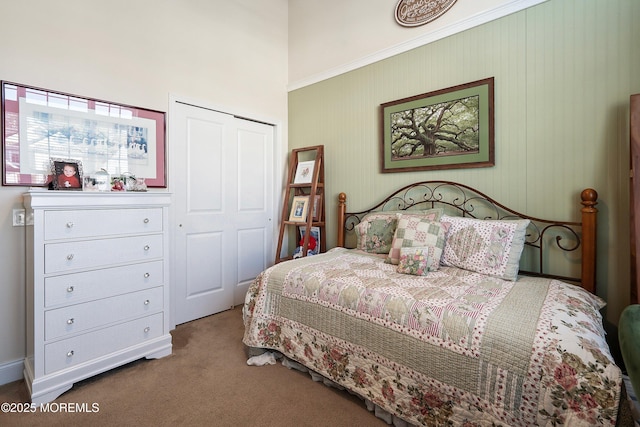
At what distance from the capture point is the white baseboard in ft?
5.98

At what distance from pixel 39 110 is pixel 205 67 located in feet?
4.39

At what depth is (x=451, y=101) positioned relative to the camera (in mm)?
2332

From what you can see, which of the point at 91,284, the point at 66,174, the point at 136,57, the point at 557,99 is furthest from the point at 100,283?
the point at 557,99

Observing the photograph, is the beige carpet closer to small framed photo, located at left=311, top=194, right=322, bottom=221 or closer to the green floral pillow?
the green floral pillow

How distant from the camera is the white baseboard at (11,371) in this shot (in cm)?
182

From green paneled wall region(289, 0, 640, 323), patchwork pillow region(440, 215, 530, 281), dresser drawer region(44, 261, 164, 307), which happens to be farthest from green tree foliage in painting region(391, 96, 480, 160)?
dresser drawer region(44, 261, 164, 307)

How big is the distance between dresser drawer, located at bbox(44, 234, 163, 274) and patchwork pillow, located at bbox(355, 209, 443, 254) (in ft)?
5.17

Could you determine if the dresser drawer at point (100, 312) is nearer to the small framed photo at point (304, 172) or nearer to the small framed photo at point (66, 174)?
the small framed photo at point (66, 174)

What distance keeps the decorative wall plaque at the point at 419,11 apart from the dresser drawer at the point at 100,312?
2.94 meters

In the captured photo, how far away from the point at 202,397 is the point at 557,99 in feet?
9.29

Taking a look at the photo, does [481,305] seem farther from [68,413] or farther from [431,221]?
[68,413]

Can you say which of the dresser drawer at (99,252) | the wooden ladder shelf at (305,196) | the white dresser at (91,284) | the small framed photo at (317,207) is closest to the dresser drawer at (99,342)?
the white dresser at (91,284)

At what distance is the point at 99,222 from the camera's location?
185 centimetres

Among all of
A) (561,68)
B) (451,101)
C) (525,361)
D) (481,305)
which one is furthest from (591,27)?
(525,361)
